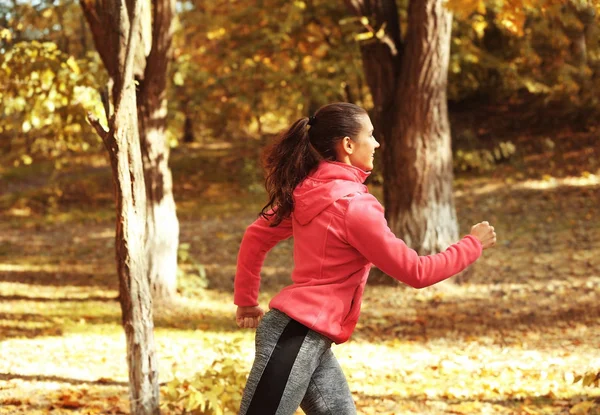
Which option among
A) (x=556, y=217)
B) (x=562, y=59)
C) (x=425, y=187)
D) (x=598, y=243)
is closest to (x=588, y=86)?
(x=562, y=59)

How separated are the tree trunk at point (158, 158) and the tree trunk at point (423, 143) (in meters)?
2.60

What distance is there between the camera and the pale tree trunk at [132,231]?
158 inches

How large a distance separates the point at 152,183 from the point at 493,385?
4.31 m

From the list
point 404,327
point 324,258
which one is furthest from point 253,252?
point 404,327

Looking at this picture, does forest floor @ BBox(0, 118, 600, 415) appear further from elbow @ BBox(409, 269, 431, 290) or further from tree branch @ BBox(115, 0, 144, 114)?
elbow @ BBox(409, 269, 431, 290)

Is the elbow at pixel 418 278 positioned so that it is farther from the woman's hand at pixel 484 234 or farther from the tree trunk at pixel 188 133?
the tree trunk at pixel 188 133

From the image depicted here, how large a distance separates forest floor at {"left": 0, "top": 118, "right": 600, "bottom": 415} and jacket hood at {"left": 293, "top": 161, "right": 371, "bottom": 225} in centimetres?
195

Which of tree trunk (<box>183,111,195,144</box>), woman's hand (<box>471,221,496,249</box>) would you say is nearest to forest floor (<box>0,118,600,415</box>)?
woman's hand (<box>471,221,496,249</box>)

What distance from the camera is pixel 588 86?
14898mm

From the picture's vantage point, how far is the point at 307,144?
285 centimetres

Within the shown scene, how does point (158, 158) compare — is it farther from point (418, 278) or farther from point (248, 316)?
point (418, 278)

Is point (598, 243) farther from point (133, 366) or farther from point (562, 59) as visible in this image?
point (133, 366)

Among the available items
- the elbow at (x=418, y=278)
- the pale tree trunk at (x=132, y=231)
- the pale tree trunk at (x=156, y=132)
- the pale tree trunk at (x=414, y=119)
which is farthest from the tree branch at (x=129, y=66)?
the pale tree trunk at (x=414, y=119)

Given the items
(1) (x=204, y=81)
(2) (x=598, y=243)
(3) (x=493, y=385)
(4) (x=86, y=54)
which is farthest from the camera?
(1) (x=204, y=81)
